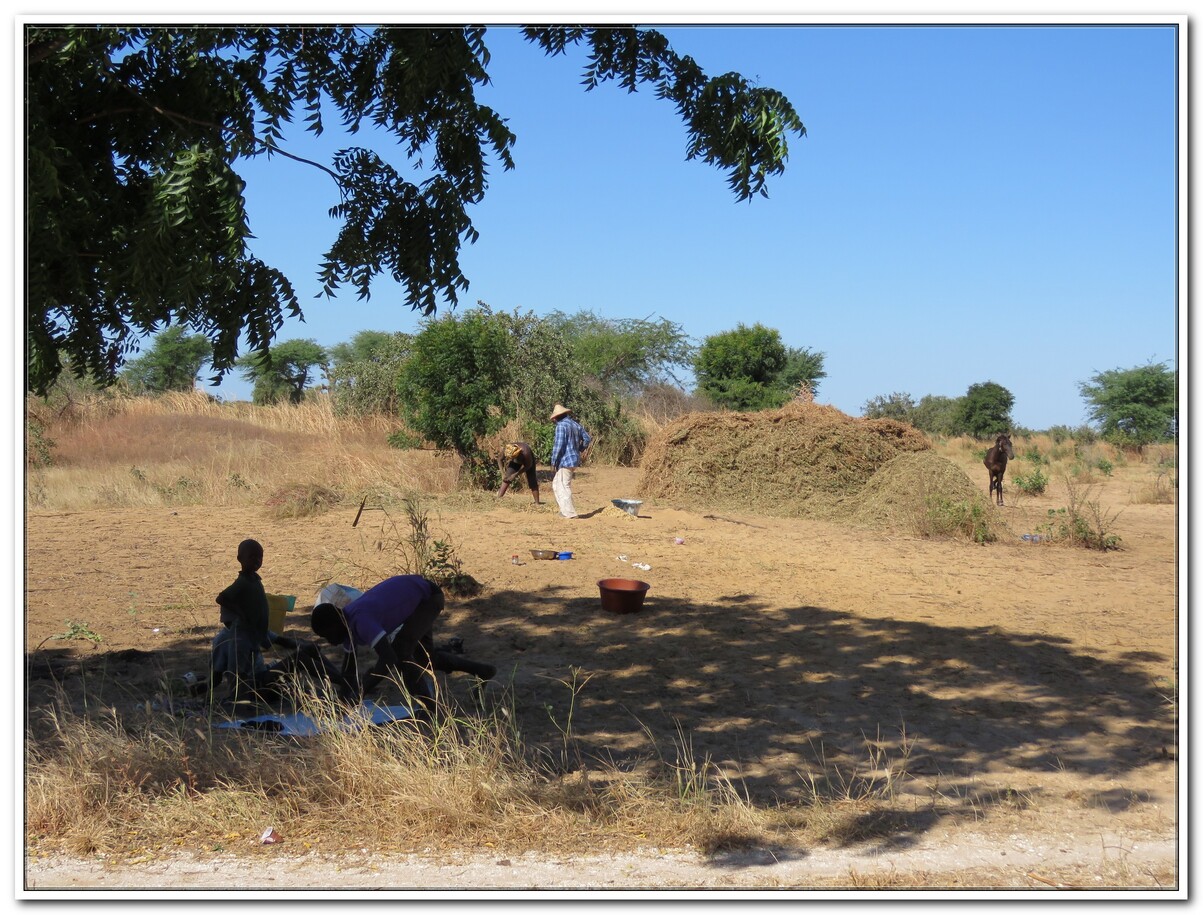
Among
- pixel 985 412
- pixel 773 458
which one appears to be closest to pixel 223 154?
pixel 773 458

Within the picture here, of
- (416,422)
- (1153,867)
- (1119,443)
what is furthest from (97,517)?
(1119,443)

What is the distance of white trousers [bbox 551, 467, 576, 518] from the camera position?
13.6 m

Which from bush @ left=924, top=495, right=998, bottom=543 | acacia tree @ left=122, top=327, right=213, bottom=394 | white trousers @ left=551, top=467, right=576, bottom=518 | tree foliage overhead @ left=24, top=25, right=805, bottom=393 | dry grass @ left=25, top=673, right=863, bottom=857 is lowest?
dry grass @ left=25, top=673, right=863, bottom=857

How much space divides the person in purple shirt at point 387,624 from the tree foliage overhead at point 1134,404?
3412 centimetres

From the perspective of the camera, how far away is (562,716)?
605 cm

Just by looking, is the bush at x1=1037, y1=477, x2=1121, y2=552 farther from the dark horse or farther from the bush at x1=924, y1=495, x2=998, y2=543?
the dark horse

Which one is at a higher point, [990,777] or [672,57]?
[672,57]

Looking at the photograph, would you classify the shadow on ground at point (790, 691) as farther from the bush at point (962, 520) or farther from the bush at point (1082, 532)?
the bush at point (1082, 532)

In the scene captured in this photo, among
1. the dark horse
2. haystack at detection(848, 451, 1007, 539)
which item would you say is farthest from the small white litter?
the dark horse

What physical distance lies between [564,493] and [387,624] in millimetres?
8077

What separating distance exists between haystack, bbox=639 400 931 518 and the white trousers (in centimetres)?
327

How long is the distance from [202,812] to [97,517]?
10.2 metres

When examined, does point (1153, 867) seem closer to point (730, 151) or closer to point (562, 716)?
point (562, 716)

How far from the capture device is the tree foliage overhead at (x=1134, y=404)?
35.4 metres
